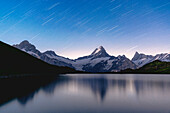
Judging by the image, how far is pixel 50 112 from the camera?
19938 mm

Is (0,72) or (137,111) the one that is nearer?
(137,111)

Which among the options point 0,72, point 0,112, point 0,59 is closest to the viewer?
point 0,112

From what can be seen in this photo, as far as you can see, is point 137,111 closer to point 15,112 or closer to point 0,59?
point 15,112

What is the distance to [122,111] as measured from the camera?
20578mm

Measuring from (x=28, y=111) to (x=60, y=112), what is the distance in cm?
432

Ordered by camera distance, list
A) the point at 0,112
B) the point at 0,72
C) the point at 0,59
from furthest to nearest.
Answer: the point at 0,59, the point at 0,72, the point at 0,112

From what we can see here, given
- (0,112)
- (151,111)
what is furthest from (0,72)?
(151,111)

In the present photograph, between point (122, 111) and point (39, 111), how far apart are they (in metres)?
11.0

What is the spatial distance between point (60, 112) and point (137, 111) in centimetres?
1010

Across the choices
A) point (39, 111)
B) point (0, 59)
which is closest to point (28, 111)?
point (39, 111)

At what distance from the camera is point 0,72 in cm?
14550

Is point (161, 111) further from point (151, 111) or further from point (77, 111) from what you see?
point (77, 111)

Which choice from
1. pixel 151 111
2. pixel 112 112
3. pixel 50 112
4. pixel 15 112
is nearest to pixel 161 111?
pixel 151 111

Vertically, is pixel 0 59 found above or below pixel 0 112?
above
